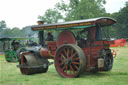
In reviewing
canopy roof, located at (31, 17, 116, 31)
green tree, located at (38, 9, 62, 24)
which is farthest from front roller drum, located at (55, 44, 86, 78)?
green tree, located at (38, 9, 62, 24)

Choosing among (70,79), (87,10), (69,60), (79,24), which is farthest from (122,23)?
(70,79)

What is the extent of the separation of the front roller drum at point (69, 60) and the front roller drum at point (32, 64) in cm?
128

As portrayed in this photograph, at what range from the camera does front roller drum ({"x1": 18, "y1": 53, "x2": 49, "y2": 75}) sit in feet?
29.9

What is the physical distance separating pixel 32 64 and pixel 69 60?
188cm

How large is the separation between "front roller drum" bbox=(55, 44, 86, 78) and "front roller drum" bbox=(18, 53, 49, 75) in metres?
1.28

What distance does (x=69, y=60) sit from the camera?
8016 millimetres

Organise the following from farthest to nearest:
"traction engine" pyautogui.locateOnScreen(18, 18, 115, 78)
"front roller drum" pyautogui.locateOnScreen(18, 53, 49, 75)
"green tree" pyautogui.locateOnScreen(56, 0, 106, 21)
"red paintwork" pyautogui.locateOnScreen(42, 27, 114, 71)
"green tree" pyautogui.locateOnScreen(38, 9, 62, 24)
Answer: "green tree" pyautogui.locateOnScreen(38, 9, 62, 24)
"green tree" pyautogui.locateOnScreen(56, 0, 106, 21)
"front roller drum" pyautogui.locateOnScreen(18, 53, 49, 75)
"red paintwork" pyautogui.locateOnScreen(42, 27, 114, 71)
"traction engine" pyautogui.locateOnScreen(18, 18, 115, 78)

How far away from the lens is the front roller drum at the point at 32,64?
912 cm

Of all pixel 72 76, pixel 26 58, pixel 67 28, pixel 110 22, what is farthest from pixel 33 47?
pixel 110 22

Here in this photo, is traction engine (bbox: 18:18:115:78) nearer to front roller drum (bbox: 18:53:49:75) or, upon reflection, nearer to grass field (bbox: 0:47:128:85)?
front roller drum (bbox: 18:53:49:75)

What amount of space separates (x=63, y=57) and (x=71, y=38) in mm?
785

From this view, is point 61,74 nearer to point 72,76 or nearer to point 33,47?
point 72,76

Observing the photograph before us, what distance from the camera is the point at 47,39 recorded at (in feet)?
31.0

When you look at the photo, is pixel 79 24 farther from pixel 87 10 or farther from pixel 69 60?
pixel 87 10
